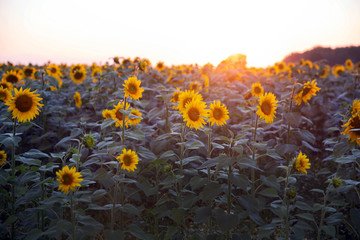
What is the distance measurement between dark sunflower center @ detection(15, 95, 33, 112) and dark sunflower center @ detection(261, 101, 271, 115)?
208 centimetres

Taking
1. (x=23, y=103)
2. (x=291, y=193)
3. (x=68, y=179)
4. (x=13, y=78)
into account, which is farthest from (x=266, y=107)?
(x=13, y=78)

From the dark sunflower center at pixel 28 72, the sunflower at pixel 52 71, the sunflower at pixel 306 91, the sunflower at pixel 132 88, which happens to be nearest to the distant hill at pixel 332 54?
the sunflower at pixel 52 71

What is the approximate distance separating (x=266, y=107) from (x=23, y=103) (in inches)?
85.0

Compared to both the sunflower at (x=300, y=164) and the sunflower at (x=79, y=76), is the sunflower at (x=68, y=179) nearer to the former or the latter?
the sunflower at (x=300, y=164)

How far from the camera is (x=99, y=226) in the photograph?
245 centimetres

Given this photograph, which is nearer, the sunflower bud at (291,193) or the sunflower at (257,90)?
the sunflower bud at (291,193)

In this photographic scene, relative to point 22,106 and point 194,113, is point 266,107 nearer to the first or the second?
point 194,113

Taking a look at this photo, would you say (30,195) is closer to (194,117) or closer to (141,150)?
(141,150)

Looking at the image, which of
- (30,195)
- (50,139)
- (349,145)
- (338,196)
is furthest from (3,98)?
(338,196)

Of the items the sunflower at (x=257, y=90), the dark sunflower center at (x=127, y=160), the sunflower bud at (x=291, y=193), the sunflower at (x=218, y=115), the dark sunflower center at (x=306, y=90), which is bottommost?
the sunflower bud at (x=291, y=193)

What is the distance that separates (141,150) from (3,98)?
1523mm

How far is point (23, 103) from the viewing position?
281 cm

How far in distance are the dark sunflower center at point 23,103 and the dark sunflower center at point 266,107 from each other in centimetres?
208

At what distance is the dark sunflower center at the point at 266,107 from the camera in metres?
2.84
